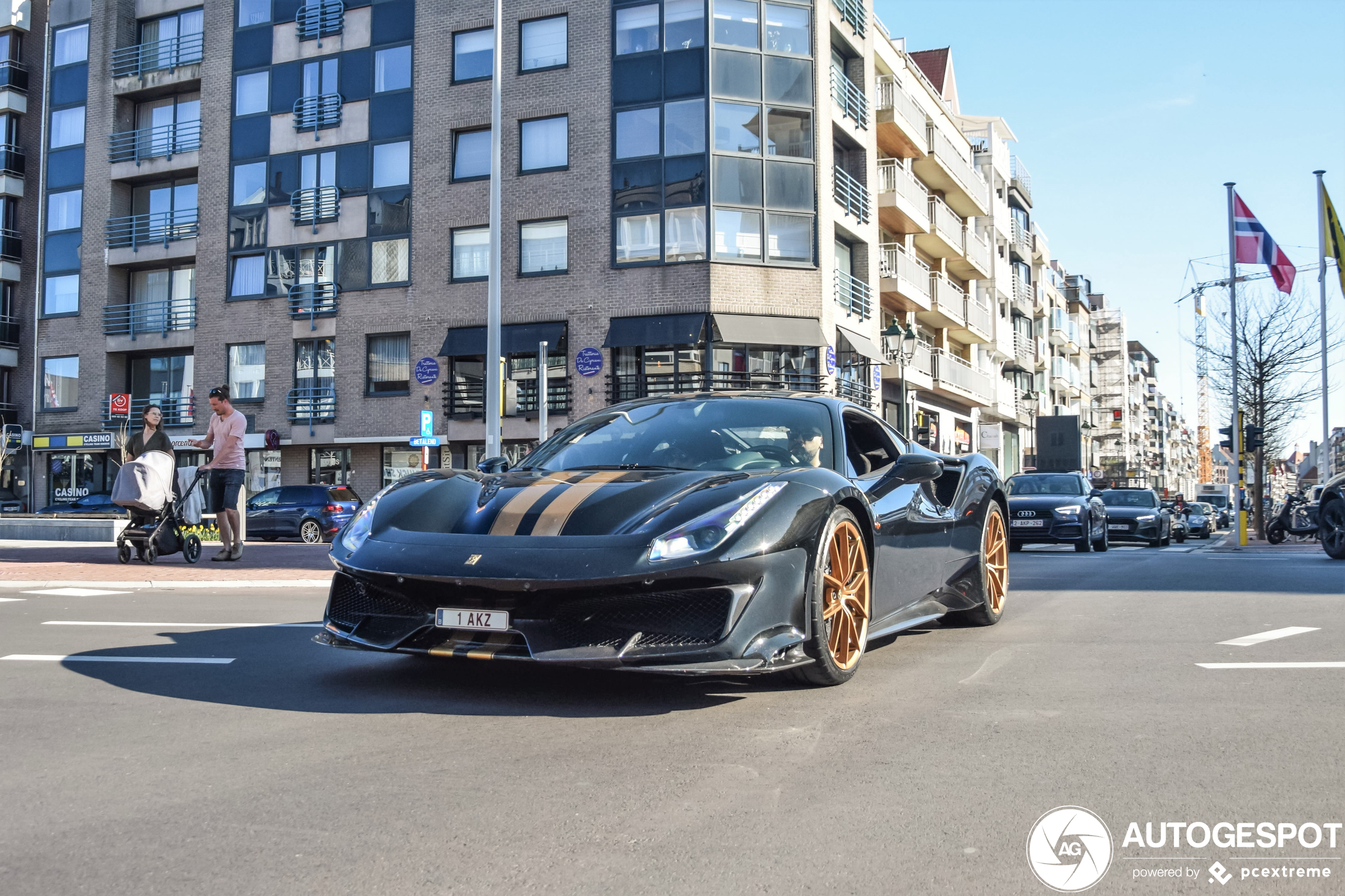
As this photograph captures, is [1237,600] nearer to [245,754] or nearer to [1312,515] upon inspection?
[245,754]

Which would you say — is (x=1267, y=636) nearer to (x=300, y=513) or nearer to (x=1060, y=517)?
(x=1060, y=517)

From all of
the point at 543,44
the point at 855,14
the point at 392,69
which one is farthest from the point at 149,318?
the point at 855,14

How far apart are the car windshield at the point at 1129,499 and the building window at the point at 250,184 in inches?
1003

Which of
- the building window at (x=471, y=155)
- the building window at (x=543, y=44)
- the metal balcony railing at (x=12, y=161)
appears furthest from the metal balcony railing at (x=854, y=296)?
the metal balcony railing at (x=12, y=161)

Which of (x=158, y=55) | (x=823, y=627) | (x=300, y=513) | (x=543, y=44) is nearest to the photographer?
(x=823, y=627)

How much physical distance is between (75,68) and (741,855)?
1746 inches

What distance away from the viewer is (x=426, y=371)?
30.1 metres

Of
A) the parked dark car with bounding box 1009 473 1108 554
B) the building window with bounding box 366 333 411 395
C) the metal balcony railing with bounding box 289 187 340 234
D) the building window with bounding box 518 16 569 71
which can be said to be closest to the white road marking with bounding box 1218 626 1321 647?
the parked dark car with bounding box 1009 473 1108 554

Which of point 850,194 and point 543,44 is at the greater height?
point 543,44

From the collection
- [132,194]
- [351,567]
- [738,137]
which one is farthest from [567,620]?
[132,194]

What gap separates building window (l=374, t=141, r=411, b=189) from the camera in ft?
109

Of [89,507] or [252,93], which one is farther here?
[252,93]

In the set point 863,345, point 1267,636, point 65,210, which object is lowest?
point 1267,636

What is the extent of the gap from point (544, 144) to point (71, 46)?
64.3 ft
